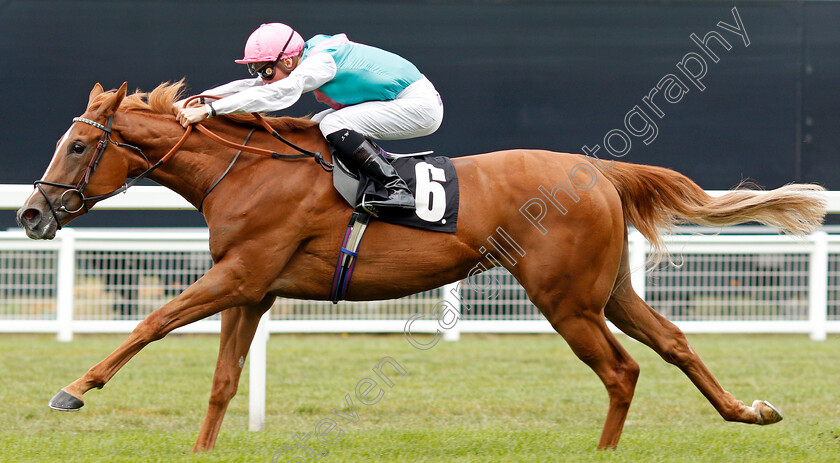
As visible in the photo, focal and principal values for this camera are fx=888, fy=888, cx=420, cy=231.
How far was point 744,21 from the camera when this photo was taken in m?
7.56

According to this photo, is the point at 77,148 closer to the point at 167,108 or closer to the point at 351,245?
the point at 167,108

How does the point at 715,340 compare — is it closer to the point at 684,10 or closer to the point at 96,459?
the point at 684,10

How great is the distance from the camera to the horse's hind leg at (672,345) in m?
4.06

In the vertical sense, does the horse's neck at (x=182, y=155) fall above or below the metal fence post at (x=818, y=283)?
above

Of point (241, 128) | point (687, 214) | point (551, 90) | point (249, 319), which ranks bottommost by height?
point (249, 319)

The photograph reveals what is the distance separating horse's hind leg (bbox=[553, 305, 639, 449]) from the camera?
395cm

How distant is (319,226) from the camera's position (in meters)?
3.80

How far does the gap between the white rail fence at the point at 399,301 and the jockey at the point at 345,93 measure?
3223 mm

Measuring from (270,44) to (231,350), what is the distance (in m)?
1.39

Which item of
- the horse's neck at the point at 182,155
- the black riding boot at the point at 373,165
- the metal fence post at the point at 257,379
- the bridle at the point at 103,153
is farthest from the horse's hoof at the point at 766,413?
the metal fence post at the point at 257,379

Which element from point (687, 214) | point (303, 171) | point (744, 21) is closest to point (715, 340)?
point (744, 21)

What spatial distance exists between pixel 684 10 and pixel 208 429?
5.56 metres

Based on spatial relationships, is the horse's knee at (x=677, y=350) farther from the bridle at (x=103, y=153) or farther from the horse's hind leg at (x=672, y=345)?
the bridle at (x=103, y=153)

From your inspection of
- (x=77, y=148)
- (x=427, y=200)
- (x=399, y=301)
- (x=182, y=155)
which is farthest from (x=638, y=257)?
(x=77, y=148)
